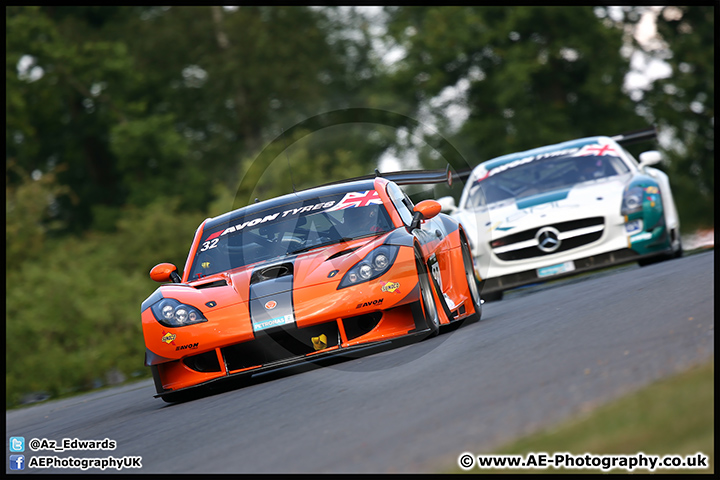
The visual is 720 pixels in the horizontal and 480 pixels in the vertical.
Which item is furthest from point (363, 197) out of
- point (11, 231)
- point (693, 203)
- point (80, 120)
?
point (80, 120)

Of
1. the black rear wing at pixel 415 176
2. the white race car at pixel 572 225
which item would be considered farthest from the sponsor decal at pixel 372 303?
the white race car at pixel 572 225

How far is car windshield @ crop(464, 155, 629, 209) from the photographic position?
12297mm

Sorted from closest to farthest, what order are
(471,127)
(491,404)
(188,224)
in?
(491,404) → (188,224) → (471,127)

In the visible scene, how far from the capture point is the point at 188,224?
30.1 meters

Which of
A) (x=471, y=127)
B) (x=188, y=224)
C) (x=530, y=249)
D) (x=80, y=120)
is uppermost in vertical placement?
(x=80, y=120)

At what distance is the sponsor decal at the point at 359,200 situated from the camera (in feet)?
27.1

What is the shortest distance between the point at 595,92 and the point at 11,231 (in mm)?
18932

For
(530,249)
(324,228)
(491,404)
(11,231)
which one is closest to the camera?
(491,404)

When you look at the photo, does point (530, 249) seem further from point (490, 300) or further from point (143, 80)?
point (143, 80)

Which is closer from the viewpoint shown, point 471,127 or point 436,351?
point 436,351

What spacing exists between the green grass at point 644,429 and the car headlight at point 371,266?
302 centimetres

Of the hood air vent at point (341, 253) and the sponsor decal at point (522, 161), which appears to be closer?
the hood air vent at point (341, 253)

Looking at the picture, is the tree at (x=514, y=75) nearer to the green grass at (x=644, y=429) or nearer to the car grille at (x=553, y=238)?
the car grille at (x=553, y=238)

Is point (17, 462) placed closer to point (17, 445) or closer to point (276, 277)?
point (17, 445)
